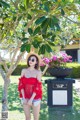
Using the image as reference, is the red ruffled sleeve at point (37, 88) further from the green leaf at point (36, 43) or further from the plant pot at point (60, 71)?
the plant pot at point (60, 71)

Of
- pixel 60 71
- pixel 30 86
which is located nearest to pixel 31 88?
pixel 30 86

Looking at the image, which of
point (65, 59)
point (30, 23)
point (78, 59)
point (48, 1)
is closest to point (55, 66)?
point (65, 59)

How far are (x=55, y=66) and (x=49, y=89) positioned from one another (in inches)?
26.2

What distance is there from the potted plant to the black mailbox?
22cm

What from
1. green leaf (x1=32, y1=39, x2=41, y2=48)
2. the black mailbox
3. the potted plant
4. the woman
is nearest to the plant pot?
the potted plant

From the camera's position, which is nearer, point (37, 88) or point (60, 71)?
point (37, 88)

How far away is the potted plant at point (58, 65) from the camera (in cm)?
787

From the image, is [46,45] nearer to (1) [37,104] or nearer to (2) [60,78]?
(1) [37,104]

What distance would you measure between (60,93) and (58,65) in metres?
0.77

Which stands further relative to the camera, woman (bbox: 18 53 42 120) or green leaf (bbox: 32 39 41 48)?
woman (bbox: 18 53 42 120)

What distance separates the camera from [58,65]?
795cm

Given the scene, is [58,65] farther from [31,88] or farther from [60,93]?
[31,88]

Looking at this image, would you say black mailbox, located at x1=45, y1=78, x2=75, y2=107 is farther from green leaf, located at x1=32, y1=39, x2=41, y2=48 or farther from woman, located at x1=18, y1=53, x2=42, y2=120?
green leaf, located at x1=32, y1=39, x2=41, y2=48

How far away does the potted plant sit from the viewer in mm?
7871
